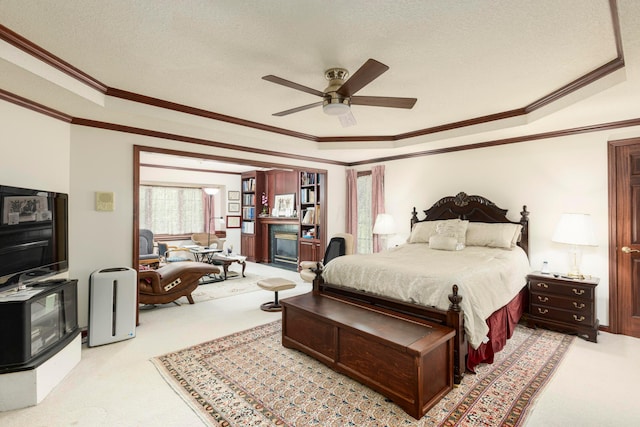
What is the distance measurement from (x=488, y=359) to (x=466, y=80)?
249 cm

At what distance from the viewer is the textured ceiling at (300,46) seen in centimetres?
182

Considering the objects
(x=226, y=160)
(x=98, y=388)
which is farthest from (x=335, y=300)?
(x=226, y=160)

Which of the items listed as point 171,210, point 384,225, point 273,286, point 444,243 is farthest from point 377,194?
point 171,210

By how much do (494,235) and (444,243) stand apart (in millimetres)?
669

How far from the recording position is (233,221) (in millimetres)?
8766

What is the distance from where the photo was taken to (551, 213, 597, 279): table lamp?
340 cm

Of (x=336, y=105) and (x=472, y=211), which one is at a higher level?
(x=336, y=105)

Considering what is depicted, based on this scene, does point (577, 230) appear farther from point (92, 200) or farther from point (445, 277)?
point (92, 200)

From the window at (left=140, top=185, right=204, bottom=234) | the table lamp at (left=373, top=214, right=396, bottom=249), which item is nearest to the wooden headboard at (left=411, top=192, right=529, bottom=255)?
the table lamp at (left=373, top=214, right=396, bottom=249)

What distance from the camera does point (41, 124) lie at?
3.00 m

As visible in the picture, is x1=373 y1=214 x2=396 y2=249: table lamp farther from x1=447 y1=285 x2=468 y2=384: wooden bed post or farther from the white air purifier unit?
the white air purifier unit

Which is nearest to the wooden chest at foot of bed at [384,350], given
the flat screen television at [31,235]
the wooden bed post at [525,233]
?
the flat screen television at [31,235]

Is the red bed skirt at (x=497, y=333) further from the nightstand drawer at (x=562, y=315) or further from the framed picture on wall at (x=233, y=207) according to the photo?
the framed picture on wall at (x=233, y=207)

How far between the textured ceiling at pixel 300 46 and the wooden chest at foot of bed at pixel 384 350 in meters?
2.06
